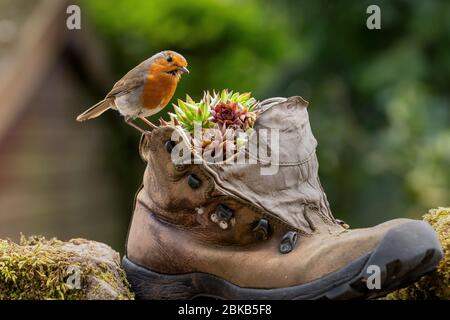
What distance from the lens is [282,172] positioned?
229 cm

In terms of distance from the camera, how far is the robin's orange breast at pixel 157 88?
2.66 metres

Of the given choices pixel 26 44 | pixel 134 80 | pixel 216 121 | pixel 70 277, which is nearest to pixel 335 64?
pixel 26 44

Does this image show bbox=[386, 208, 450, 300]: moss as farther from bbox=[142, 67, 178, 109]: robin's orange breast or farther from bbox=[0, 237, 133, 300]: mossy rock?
bbox=[142, 67, 178, 109]: robin's orange breast

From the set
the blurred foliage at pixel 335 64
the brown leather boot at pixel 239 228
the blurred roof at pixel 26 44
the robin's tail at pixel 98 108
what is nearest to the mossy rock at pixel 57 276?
the brown leather boot at pixel 239 228

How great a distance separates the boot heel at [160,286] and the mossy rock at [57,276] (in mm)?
47

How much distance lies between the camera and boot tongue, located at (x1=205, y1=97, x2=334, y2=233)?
2242 mm

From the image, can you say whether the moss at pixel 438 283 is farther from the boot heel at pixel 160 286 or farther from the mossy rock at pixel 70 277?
the boot heel at pixel 160 286

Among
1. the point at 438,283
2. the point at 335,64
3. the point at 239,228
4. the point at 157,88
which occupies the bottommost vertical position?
the point at 438,283

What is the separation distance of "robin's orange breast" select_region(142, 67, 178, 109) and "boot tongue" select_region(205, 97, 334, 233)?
377 millimetres

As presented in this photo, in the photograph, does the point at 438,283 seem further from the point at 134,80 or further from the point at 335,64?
the point at 335,64

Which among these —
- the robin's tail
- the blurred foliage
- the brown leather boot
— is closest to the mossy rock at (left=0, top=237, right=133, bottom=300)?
the brown leather boot

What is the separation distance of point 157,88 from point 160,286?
2.21ft

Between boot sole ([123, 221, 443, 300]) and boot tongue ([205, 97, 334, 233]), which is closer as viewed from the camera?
boot sole ([123, 221, 443, 300])

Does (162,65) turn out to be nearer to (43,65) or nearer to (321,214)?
(321,214)
